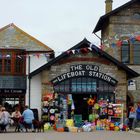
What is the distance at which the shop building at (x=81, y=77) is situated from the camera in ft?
113

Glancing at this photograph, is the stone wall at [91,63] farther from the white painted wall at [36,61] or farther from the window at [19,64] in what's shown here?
the window at [19,64]

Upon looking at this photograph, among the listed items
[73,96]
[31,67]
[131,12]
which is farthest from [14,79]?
[131,12]

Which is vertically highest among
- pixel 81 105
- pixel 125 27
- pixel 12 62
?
pixel 125 27

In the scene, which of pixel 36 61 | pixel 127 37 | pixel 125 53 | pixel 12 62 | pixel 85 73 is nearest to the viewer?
pixel 85 73

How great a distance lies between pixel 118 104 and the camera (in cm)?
3422

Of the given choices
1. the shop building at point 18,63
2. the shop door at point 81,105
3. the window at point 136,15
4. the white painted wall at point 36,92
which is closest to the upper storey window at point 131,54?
the window at point 136,15

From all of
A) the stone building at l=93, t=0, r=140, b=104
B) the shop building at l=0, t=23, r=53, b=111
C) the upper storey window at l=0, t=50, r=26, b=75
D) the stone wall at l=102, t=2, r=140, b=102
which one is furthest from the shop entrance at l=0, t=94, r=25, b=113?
the stone wall at l=102, t=2, r=140, b=102

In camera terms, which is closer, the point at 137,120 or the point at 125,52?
the point at 137,120

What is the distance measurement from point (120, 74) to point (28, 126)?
7988 mm

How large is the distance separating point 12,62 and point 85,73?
5883 mm

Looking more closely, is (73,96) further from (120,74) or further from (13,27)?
(13,27)

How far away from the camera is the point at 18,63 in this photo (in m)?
37.8

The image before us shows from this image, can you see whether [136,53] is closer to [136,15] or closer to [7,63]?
[136,15]

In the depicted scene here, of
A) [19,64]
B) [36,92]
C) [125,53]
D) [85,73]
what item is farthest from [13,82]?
[125,53]
